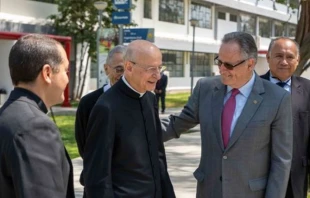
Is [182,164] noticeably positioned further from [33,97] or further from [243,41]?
[33,97]

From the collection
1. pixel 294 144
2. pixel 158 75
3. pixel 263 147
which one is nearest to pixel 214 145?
pixel 263 147

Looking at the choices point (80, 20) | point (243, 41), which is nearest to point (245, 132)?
point (243, 41)

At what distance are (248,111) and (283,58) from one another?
96cm

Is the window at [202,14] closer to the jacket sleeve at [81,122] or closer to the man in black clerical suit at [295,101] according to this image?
the man in black clerical suit at [295,101]

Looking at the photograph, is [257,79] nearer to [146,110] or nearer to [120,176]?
[146,110]

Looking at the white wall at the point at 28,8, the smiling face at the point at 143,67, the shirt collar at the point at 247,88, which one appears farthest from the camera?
the white wall at the point at 28,8

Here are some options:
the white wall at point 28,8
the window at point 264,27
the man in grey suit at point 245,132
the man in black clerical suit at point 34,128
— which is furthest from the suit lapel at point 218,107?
the window at point 264,27

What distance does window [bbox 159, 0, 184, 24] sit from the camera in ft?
117

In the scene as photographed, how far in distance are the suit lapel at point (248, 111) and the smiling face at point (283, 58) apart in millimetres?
759

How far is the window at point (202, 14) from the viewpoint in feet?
133

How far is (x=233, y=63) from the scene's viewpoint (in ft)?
10.8

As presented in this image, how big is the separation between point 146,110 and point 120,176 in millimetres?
431

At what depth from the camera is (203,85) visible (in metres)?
3.62

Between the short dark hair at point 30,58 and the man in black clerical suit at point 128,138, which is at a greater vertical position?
the short dark hair at point 30,58
